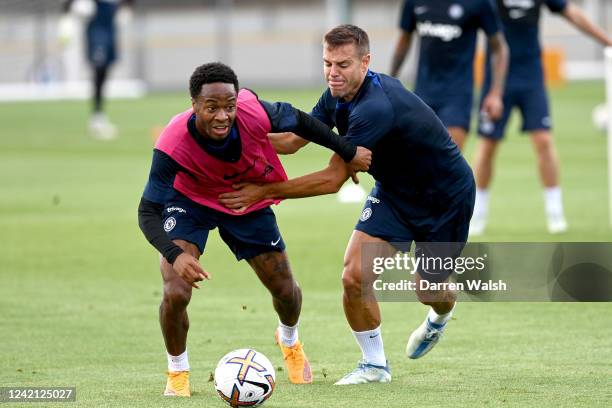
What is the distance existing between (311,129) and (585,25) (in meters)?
6.64

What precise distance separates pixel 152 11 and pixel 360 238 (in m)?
40.8

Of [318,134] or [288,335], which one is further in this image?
[288,335]

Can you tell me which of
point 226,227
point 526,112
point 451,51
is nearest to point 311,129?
point 226,227

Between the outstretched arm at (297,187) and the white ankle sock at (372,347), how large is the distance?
2.92 feet

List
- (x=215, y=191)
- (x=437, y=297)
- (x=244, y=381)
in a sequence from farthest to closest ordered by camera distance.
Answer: (x=437, y=297) < (x=215, y=191) < (x=244, y=381)

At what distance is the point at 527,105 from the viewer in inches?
540

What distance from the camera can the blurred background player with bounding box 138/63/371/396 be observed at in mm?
7285

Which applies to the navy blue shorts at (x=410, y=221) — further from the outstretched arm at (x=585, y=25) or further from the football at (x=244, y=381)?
the outstretched arm at (x=585, y=25)

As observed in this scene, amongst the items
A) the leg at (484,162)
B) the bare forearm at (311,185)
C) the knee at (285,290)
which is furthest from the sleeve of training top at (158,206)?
the leg at (484,162)

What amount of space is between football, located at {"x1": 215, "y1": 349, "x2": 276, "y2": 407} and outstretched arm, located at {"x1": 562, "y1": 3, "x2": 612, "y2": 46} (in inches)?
272

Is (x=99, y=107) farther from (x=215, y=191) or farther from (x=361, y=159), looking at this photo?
(x=361, y=159)

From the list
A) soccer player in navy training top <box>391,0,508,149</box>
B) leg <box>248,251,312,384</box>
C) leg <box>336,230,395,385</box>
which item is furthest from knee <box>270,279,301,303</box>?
soccer player in navy training top <box>391,0,508,149</box>

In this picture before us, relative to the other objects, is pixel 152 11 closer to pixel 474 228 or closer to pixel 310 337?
pixel 474 228

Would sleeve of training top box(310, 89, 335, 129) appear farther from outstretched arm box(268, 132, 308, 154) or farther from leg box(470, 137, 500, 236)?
leg box(470, 137, 500, 236)
